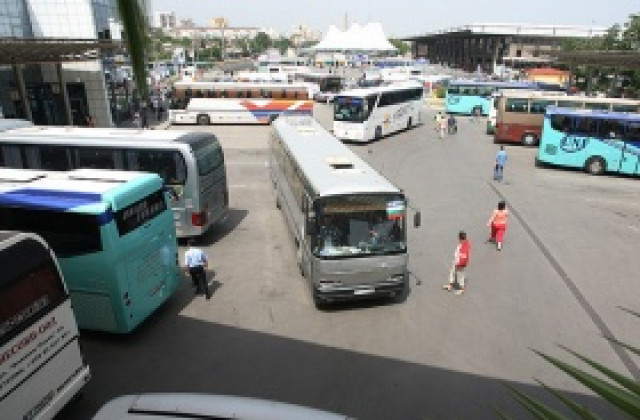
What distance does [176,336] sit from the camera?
9.04 metres

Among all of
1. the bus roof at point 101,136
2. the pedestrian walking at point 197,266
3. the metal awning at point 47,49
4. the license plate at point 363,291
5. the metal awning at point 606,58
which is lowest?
the license plate at point 363,291

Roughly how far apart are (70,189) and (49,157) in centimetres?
572

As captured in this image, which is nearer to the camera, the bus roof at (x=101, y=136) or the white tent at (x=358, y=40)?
the bus roof at (x=101, y=136)

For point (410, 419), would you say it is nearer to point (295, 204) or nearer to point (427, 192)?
point (295, 204)

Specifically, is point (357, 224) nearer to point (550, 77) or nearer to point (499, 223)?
point (499, 223)

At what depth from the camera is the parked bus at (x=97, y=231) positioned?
7887mm

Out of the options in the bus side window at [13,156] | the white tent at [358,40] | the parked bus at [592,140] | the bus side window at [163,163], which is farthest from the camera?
the white tent at [358,40]

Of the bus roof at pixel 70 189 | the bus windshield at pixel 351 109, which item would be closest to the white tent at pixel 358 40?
the bus windshield at pixel 351 109

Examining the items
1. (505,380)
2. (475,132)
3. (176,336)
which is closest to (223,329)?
(176,336)

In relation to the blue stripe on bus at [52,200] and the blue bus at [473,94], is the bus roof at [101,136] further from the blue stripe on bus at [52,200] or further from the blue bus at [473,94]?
the blue bus at [473,94]

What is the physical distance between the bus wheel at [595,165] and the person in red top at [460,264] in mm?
14402

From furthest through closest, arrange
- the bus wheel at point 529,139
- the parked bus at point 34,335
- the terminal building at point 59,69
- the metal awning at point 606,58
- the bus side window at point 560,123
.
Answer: the bus wheel at point 529,139 → the metal awning at point 606,58 → the terminal building at point 59,69 → the bus side window at point 560,123 → the parked bus at point 34,335

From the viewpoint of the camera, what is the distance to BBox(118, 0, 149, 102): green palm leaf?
329 cm

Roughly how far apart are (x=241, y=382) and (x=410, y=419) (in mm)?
2751
